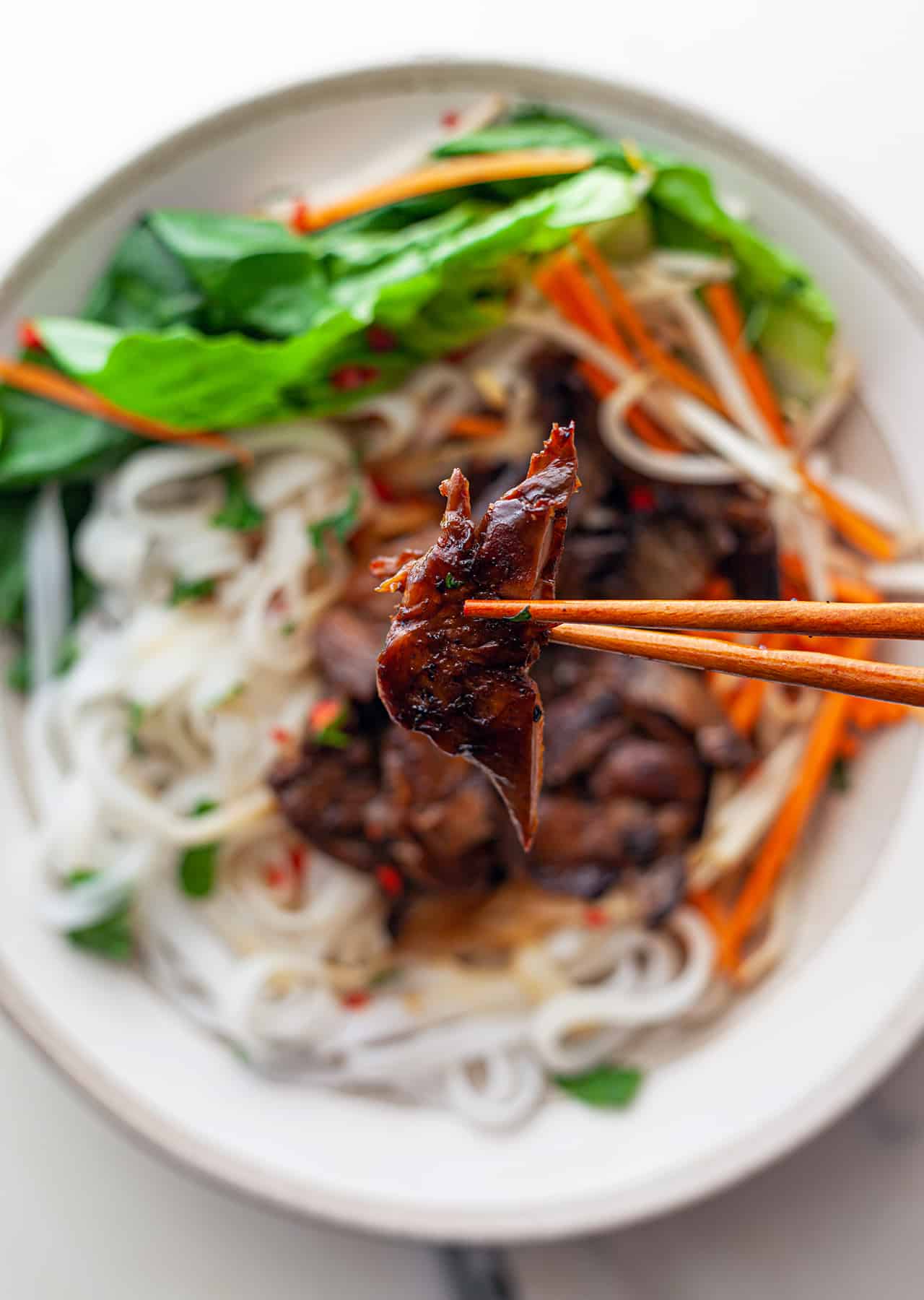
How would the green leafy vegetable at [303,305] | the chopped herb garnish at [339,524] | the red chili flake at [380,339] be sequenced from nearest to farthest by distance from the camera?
1. the green leafy vegetable at [303,305]
2. the red chili flake at [380,339]
3. the chopped herb garnish at [339,524]

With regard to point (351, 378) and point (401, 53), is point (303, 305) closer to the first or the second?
point (351, 378)

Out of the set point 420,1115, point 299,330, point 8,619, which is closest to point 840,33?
point 299,330

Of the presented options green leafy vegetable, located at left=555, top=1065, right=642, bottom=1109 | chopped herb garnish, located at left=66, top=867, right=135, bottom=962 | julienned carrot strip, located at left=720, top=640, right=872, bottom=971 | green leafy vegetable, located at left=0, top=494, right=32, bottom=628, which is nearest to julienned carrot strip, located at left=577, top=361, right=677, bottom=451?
julienned carrot strip, located at left=720, top=640, right=872, bottom=971

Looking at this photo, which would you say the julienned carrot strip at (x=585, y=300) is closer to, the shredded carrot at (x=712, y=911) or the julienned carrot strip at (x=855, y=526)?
the julienned carrot strip at (x=855, y=526)

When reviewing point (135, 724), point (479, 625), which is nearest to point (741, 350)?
point (479, 625)

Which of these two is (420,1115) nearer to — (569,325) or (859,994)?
(859,994)

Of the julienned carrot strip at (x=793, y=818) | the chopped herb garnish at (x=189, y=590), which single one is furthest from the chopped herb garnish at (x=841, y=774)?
the chopped herb garnish at (x=189, y=590)

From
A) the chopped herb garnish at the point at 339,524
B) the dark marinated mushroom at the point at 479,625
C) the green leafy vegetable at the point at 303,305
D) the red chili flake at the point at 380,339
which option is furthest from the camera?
the chopped herb garnish at the point at 339,524
